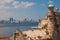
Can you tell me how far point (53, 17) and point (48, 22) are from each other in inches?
46.6

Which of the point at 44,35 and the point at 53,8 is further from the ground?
the point at 53,8

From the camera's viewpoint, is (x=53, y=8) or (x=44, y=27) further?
(x=44, y=27)

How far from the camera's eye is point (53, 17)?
41.4 metres

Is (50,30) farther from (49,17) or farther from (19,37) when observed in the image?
(19,37)

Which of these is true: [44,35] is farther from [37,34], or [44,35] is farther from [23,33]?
[23,33]

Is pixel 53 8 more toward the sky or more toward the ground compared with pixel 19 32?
more toward the sky

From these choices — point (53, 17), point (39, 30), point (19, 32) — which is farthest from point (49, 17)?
point (19, 32)

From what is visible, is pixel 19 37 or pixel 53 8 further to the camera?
pixel 19 37

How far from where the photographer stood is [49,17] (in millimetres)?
41375

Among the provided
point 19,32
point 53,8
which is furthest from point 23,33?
point 53,8

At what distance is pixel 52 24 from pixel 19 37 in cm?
646

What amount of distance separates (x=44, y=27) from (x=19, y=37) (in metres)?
4.66

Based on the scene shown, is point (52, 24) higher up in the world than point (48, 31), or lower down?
higher up

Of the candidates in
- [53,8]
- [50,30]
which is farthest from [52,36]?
[53,8]
